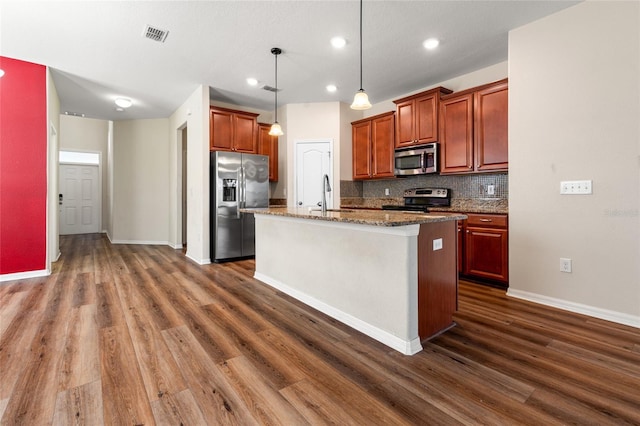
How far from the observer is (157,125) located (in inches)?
268

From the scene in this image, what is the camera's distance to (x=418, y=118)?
14.7 ft

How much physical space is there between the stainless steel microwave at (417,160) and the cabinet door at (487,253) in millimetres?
1080

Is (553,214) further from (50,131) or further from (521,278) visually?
(50,131)

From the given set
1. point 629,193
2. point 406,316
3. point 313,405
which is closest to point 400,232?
point 406,316

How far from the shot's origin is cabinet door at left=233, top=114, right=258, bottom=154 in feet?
17.1

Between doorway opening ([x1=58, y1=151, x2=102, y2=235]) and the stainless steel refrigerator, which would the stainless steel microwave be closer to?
the stainless steel refrigerator

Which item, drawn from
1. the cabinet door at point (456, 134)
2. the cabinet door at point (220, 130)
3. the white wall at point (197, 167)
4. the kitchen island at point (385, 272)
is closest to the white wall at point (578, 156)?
the cabinet door at point (456, 134)

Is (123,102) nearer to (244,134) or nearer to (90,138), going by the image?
(244,134)

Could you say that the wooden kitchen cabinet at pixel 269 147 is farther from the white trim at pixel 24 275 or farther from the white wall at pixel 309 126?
the white trim at pixel 24 275

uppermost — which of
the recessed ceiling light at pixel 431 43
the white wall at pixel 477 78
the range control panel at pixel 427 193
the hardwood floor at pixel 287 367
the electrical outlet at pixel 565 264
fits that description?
the recessed ceiling light at pixel 431 43

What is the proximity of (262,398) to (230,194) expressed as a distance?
3.78m

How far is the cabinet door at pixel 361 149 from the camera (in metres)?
5.38

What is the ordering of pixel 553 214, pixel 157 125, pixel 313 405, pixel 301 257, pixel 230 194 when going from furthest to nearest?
pixel 157 125
pixel 230 194
pixel 301 257
pixel 553 214
pixel 313 405

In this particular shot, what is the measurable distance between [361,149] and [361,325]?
3.72m
